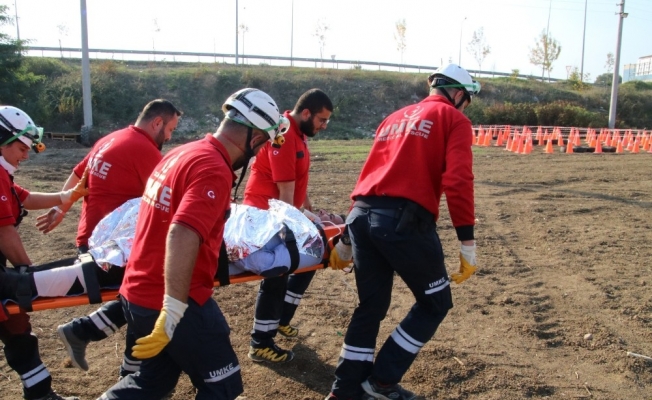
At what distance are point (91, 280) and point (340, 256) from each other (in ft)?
5.57

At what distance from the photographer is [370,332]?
376 centimetres

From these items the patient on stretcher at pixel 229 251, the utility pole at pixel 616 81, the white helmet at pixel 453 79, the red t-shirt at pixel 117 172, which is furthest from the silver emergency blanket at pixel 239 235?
the utility pole at pixel 616 81

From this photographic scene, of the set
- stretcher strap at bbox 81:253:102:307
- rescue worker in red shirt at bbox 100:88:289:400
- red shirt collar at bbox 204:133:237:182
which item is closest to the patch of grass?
stretcher strap at bbox 81:253:102:307

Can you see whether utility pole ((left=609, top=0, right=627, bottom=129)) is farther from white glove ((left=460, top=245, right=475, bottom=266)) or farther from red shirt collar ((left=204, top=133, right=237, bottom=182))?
red shirt collar ((left=204, top=133, right=237, bottom=182))

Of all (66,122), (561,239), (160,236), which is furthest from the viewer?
(66,122)

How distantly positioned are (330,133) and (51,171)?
17813 millimetres

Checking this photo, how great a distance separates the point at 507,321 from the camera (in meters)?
5.09

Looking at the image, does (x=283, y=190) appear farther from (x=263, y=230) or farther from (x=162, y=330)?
(x=162, y=330)

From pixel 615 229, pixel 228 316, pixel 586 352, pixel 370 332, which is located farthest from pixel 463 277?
pixel 615 229

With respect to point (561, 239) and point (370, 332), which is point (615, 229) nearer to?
point (561, 239)

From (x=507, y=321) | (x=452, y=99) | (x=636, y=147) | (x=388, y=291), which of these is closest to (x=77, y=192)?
(x=388, y=291)

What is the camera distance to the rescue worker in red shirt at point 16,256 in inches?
143

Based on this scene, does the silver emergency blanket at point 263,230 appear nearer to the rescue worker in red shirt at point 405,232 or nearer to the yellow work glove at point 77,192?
the rescue worker in red shirt at point 405,232

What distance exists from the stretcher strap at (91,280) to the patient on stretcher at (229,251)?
18mm
